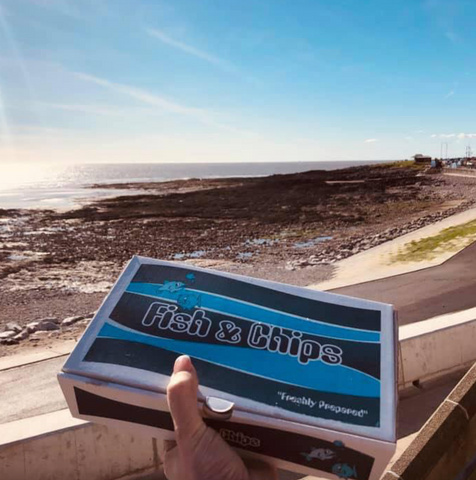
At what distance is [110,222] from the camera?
3491 centimetres

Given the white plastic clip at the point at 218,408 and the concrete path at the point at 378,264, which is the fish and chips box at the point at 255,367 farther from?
the concrete path at the point at 378,264

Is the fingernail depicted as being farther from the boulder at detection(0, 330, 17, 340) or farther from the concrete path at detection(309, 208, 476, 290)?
the concrete path at detection(309, 208, 476, 290)

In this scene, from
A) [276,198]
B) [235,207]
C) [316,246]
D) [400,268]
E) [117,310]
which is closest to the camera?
[117,310]

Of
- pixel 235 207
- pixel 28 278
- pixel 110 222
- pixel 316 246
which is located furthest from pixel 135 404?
pixel 235 207

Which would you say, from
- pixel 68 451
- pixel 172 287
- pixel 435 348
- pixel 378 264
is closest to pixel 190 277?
pixel 172 287

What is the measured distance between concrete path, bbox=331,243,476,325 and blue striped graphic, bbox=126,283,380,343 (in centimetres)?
732

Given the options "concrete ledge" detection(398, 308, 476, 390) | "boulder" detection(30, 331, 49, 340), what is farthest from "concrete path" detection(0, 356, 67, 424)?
"concrete ledge" detection(398, 308, 476, 390)

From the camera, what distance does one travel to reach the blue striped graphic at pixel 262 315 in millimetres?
2035

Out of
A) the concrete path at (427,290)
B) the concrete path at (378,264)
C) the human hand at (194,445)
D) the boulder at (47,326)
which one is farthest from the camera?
the concrete path at (378,264)

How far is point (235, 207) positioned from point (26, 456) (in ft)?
128

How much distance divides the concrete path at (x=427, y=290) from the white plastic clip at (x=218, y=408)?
25.6ft

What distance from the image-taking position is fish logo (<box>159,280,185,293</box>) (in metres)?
2.20

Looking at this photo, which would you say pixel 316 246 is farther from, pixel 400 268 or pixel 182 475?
pixel 182 475

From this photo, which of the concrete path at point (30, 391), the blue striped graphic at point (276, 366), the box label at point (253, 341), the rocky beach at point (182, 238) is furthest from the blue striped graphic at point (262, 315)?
the rocky beach at point (182, 238)
